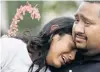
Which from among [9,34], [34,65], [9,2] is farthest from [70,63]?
[9,2]

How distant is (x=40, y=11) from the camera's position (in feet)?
8.95

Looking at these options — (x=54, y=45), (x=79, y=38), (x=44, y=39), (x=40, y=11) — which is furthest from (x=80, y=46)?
(x=40, y=11)

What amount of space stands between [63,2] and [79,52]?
112 centimetres

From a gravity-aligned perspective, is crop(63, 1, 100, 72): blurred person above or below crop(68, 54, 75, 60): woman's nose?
above

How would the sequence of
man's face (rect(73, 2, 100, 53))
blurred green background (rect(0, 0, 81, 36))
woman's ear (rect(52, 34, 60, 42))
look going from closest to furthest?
man's face (rect(73, 2, 100, 53)) < woman's ear (rect(52, 34, 60, 42)) < blurred green background (rect(0, 0, 81, 36))

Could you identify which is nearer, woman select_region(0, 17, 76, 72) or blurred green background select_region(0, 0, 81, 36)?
woman select_region(0, 17, 76, 72)

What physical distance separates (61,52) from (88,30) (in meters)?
0.21

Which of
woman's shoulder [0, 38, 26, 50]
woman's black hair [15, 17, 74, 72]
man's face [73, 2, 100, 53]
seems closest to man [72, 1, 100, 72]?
man's face [73, 2, 100, 53]

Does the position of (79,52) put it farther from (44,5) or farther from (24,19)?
(44,5)

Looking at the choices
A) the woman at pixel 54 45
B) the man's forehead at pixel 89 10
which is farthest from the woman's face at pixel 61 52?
the man's forehead at pixel 89 10

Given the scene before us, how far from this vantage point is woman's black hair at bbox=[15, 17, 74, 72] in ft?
6.72

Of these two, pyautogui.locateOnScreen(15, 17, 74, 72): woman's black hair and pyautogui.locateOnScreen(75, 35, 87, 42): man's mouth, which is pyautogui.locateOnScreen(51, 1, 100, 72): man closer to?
pyautogui.locateOnScreen(75, 35, 87, 42): man's mouth

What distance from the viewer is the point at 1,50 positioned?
79.9 inches

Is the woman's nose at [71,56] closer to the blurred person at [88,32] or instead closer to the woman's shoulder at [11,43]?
the blurred person at [88,32]
